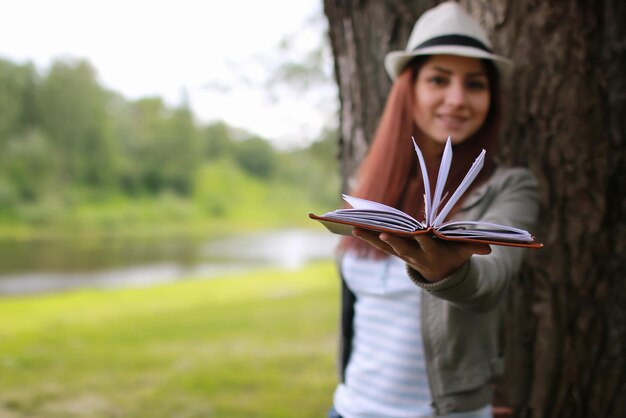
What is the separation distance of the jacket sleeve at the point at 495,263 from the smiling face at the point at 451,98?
19cm

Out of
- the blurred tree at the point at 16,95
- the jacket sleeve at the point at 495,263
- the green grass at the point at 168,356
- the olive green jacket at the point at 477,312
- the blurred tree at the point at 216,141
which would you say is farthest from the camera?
the blurred tree at the point at 216,141

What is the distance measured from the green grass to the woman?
3.25 m

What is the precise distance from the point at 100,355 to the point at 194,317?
8.52 ft

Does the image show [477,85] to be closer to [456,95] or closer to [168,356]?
[456,95]

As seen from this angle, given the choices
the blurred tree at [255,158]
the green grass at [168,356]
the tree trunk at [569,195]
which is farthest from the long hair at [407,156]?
the blurred tree at [255,158]

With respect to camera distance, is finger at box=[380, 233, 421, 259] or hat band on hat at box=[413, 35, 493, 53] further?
hat band on hat at box=[413, 35, 493, 53]

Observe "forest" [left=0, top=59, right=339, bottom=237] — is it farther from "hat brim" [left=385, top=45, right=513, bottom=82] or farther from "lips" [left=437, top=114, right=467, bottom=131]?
"lips" [left=437, top=114, right=467, bottom=131]

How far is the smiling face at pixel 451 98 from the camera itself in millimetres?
1733

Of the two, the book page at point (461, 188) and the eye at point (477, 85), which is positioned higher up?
the eye at point (477, 85)

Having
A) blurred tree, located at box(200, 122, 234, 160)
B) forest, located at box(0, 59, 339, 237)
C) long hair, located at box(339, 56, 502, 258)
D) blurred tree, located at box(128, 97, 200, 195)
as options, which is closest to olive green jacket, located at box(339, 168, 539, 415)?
long hair, located at box(339, 56, 502, 258)

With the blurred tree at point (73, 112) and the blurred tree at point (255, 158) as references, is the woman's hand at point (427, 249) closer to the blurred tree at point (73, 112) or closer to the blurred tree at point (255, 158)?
the blurred tree at point (73, 112)

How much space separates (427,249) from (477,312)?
1.40 ft

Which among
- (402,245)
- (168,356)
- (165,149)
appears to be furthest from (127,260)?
(165,149)

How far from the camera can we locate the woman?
1.61 m
